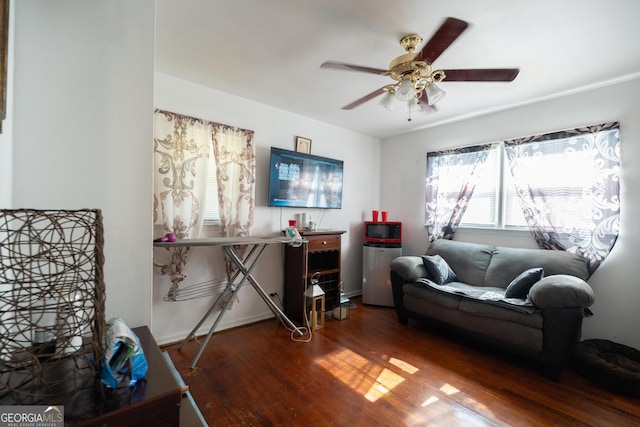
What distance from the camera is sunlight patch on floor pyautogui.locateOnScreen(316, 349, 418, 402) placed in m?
1.79

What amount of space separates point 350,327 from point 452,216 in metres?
1.81

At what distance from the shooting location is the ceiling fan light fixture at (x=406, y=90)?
1.70 meters

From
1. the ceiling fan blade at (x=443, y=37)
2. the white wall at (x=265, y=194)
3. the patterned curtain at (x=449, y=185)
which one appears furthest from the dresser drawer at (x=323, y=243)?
the ceiling fan blade at (x=443, y=37)

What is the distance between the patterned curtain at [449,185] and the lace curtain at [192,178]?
7.54 feet

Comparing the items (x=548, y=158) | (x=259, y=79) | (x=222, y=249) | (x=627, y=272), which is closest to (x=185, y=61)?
(x=259, y=79)

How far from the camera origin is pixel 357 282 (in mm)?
3963

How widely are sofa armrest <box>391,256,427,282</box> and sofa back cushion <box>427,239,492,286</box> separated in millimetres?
418

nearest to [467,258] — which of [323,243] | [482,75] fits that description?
[323,243]

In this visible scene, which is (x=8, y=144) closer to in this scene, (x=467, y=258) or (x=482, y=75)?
(x=482, y=75)

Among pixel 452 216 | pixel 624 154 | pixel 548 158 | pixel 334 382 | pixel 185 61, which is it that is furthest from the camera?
pixel 452 216

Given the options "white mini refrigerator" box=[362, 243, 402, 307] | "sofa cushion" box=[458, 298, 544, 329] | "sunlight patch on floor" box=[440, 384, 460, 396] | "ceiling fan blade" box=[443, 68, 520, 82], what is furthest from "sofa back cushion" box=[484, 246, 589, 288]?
"ceiling fan blade" box=[443, 68, 520, 82]

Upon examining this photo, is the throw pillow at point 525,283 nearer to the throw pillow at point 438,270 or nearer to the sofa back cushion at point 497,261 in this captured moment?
the sofa back cushion at point 497,261

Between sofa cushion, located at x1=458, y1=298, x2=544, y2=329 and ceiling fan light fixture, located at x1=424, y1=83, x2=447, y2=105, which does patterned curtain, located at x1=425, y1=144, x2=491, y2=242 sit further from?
ceiling fan light fixture, located at x1=424, y1=83, x2=447, y2=105

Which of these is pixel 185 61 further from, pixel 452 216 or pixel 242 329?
pixel 452 216
